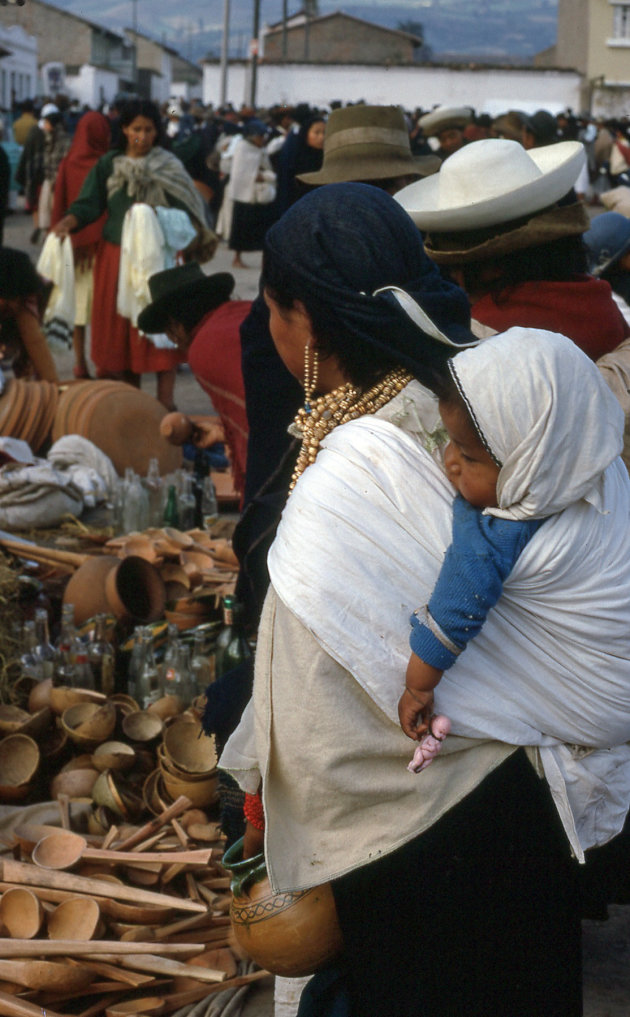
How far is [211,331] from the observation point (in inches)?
135

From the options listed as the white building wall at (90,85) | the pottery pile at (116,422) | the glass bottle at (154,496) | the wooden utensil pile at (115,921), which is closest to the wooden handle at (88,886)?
the wooden utensil pile at (115,921)

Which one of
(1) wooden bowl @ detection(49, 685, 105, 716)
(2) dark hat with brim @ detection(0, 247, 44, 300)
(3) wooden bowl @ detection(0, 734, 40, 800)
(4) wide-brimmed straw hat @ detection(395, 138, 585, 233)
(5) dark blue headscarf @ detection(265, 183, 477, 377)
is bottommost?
(3) wooden bowl @ detection(0, 734, 40, 800)

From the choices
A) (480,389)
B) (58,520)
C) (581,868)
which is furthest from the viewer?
(58,520)

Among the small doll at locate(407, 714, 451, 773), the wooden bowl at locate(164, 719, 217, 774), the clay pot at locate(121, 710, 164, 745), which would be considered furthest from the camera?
the clay pot at locate(121, 710, 164, 745)

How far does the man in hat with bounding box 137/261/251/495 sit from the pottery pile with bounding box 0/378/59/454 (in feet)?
7.12

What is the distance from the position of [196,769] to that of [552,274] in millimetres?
1861

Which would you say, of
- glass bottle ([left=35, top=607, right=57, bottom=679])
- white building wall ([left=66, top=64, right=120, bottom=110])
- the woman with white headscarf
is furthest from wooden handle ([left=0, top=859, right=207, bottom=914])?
white building wall ([left=66, top=64, right=120, bottom=110])

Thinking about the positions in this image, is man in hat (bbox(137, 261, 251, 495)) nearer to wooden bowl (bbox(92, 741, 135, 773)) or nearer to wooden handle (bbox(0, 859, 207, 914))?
wooden bowl (bbox(92, 741, 135, 773))

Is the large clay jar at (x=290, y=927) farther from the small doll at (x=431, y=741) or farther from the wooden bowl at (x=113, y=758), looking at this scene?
the wooden bowl at (x=113, y=758)

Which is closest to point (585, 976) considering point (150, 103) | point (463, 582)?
point (463, 582)

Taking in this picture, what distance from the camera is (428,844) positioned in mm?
1714

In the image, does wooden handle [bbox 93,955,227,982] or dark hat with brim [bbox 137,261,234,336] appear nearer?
wooden handle [bbox 93,955,227,982]

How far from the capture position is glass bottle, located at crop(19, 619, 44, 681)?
3917 millimetres

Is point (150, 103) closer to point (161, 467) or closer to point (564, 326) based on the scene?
point (161, 467)
